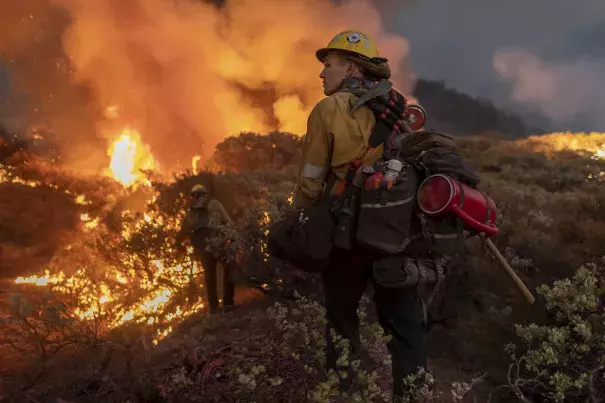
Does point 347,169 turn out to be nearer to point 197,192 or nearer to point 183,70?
point 197,192

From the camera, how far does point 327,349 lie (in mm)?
3014

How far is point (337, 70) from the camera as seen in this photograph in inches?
119

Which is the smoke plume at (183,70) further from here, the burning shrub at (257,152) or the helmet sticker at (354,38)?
the helmet sticker at (354,38)

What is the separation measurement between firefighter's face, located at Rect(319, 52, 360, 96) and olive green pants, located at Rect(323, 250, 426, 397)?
118 centimetres

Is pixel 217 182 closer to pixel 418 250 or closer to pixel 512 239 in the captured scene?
pixel 512 239

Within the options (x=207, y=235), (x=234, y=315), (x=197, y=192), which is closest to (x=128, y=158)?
(x=197, y=192)

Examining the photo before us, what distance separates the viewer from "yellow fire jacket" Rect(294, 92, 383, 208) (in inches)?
109

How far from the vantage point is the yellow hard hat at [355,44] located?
289cm

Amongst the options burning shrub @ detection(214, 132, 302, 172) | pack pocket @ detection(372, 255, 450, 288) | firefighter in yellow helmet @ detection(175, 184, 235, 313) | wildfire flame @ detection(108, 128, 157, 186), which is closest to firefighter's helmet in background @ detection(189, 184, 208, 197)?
firefighter in yellow helmet @ detection(175, 184, 235, 313)

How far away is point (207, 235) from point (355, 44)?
439 cm

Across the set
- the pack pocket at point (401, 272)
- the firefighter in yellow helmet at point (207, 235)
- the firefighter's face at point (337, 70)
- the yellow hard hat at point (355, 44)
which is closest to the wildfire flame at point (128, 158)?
the firefighter in yellow helmet at point (207, 235)

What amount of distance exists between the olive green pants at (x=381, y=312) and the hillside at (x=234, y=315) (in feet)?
0.55

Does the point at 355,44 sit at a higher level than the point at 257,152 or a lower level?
lower

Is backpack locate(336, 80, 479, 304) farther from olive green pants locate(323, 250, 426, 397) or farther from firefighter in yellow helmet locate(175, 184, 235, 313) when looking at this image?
firefighter in yellow helmet locate(175, 184, 235, 313)
